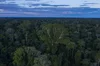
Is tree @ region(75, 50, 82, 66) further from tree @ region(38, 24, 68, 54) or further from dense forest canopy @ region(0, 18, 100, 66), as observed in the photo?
tree @ region(38, 24, 68, 54)

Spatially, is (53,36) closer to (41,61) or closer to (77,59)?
(77,59)

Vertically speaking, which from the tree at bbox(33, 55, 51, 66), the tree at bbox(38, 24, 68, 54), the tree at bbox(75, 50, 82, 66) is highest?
the tree at bbox(38, 24, 68, 54)

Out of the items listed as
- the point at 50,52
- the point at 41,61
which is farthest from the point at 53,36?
the point at 41,61

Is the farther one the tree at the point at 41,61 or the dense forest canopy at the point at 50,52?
the dense forest canopy at the point at 50,52

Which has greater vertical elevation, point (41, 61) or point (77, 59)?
point (41, 61)

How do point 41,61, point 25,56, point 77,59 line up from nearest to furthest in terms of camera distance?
1. point 41,61
2. point 25,56
3. point 77,59

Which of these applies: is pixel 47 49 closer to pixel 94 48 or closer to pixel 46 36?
pixel 46 36

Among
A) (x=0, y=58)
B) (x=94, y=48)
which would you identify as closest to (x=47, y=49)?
(x=0, y=58)

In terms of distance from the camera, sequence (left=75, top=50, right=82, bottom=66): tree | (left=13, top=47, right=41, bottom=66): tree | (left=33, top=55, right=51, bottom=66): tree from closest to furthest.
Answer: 1. (left=33, top=55, right=51, bottom=66): tree
2. (left=13, top=47, right=41, bottom=66): tree
3. (left=75, top=50, right=82, bottom=66): tree

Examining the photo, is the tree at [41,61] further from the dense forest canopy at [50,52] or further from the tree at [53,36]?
the tree at [53,36]

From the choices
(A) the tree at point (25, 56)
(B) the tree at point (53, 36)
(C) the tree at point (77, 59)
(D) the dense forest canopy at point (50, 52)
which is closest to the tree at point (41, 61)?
(D) the dense forest canopy at point (50, 52)

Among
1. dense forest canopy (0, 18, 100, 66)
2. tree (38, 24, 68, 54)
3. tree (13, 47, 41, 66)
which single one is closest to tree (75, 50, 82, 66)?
dense forest canopy (0, 18, 100, 66)

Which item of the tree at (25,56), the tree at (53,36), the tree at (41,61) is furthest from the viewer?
the tree at (53,36)
